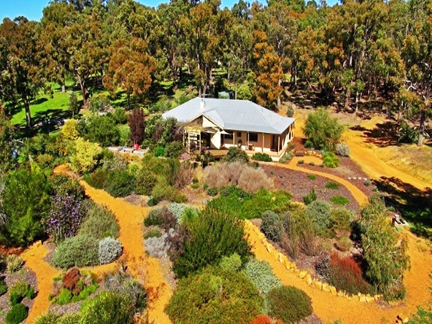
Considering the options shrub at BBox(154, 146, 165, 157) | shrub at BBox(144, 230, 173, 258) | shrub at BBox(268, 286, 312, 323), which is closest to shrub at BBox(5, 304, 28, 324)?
shrub at BBox(144, 230, 173, 258)

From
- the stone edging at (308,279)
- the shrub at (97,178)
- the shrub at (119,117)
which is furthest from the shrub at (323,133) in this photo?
the shrub at (119,117)

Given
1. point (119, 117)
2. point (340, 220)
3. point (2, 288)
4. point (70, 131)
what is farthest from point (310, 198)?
point (119, 117)

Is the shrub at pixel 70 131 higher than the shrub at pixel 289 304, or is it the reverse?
the shrub at pixel 70 131

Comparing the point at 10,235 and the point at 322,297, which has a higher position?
the point at 10,235

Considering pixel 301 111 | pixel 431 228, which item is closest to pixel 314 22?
pixel 301 111

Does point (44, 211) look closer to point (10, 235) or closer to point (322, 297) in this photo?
point (10, 235)

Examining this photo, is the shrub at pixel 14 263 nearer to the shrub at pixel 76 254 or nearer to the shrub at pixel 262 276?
the shrub at pixel 76 254
